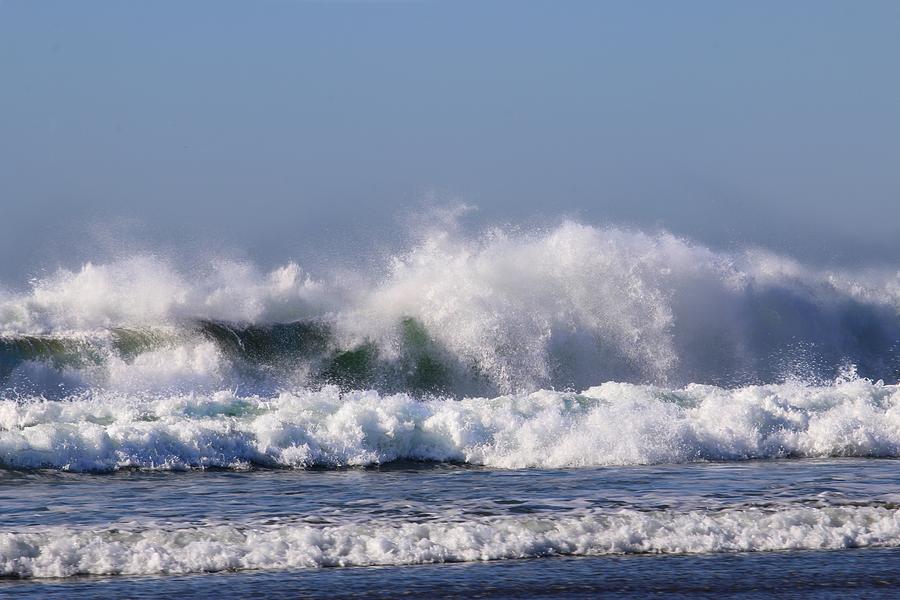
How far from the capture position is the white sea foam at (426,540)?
9062mm

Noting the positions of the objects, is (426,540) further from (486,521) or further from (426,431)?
(426,431)

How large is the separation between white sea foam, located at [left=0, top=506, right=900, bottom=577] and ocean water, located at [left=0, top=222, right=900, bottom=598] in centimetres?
3

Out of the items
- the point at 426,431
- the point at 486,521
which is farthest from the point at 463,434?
the point at 486,521

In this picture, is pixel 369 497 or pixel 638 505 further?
pixel 369 497

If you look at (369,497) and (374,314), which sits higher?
(374,314)

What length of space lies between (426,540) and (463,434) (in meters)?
5.67

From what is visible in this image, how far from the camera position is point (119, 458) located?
13.9 metres

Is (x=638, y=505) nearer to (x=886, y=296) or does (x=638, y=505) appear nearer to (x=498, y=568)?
(x=498, y=568)

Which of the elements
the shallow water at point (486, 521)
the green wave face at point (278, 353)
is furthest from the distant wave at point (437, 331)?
the shallow water at point (486, 521)

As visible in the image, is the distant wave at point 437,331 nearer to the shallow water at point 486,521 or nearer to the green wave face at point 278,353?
the green wave face at point 278,353

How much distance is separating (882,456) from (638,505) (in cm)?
626

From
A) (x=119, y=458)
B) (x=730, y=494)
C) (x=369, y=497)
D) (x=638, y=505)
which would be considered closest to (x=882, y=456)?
(x=730, y=494)

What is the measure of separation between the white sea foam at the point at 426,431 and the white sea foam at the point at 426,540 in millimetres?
4139

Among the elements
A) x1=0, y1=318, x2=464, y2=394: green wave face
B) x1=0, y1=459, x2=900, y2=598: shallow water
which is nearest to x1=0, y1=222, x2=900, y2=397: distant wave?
x1=0, y1=318, x2=464, y2=394: green wave face
